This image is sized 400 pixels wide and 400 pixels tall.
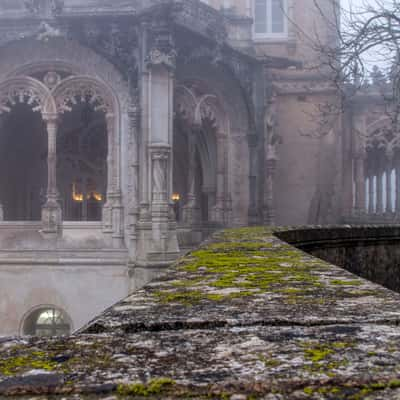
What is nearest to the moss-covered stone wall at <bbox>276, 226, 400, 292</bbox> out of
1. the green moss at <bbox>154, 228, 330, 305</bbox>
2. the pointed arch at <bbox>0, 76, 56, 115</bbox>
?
the green moss at <bbox>154, 228, 330, 305</bbox>

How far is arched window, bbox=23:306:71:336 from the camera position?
1121cm

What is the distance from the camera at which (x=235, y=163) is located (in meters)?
13.7

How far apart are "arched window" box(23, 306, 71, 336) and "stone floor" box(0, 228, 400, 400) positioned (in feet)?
32.2

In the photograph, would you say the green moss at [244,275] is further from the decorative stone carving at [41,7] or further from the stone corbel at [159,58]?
the decorative stone carving at [41,7]

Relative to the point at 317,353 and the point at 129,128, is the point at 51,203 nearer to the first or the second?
the point at 129,128

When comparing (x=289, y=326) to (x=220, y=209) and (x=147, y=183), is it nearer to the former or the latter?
(x=147, y=183)

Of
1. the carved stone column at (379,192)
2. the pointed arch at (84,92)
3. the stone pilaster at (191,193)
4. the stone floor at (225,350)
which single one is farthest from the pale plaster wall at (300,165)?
the stone floor at (225,350)

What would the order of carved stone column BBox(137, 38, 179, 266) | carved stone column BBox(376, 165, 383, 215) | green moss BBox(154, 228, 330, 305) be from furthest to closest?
carved stone column BBox(376, 165, 383, 215), carved stone column BBox(137, 38, 179, 266), green moss BBox(154, 228, 330, 305)

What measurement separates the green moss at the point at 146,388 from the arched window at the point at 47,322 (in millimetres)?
10620

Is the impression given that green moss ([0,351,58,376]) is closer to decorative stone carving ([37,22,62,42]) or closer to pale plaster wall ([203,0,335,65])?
decorative stone carving ([37,22,62,42])

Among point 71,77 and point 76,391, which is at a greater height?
point 71,77

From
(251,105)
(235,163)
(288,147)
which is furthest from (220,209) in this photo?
(288,147)

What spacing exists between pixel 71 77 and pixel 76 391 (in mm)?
10936

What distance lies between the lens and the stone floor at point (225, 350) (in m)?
1.00
